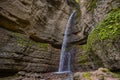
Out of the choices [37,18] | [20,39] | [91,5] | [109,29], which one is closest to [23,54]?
[20,39]

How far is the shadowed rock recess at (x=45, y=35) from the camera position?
25.0 feet

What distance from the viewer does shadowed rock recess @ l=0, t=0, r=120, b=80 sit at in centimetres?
761

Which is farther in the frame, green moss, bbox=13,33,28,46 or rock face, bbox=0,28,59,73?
green moss, bbox=13,33,28,46

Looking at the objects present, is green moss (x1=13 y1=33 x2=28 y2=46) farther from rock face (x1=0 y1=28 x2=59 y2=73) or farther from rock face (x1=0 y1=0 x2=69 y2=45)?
rock face (x1=0 y1=0 x2=69 y2=45)

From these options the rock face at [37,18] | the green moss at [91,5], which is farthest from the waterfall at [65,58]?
the green moss at [91,5]

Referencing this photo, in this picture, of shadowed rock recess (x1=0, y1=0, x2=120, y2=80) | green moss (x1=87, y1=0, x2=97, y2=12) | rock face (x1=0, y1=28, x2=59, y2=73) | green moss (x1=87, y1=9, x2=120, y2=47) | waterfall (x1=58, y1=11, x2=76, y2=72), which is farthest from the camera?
waterfall (x1=58, y1=11, x2=76, y2=72)

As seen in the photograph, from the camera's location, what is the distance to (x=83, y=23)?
1414 centimetres

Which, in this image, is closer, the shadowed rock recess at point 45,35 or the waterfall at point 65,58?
the shadowed rock recess at point 45,35

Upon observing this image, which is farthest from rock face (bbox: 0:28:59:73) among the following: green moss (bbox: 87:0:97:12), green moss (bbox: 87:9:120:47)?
green moss (bbox: 87:9:120:47)

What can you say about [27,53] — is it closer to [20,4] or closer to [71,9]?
[20,4]

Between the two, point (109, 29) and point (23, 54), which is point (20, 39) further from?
point (109, 29)

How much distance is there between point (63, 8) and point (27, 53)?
23.3 ft

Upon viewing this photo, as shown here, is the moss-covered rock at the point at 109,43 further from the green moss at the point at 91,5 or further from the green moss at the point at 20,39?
the green moss at the point at 91,5

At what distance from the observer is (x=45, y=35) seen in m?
13.6
